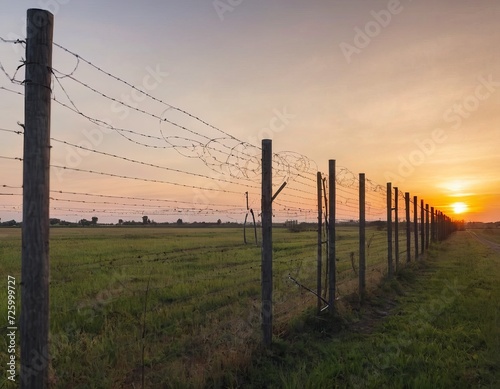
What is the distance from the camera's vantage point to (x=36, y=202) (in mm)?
3564

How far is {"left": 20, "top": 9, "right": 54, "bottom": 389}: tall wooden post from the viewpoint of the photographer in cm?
355

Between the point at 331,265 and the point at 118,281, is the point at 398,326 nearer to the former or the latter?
the point at 331,265

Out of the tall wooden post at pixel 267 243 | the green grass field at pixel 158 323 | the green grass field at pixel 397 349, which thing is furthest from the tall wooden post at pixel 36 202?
the tall wooden post at pixel 267 243

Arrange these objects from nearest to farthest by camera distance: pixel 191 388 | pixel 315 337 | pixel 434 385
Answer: pixel 191 388 → pixel 434 385 → pixel 315 337

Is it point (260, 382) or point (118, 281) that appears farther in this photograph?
point (118, 281)

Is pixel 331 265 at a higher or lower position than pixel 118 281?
higher

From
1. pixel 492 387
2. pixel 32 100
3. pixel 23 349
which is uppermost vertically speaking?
pixel 32 100

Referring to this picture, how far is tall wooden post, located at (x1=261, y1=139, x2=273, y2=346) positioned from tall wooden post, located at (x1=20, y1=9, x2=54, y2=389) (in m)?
3.64

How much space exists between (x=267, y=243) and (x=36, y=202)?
13.0ft

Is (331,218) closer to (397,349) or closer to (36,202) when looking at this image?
(397,349)

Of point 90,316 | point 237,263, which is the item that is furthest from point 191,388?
point 237,263

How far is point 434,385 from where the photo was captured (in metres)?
5.33

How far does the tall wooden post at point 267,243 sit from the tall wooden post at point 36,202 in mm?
3641

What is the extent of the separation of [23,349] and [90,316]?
4972 millimetres
